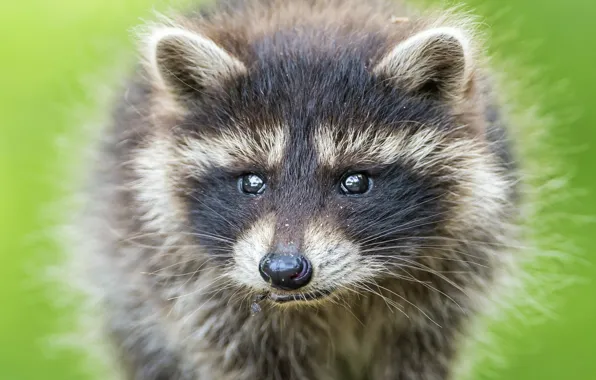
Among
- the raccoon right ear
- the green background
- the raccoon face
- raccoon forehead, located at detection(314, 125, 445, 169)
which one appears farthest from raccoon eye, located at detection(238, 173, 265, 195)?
the green background

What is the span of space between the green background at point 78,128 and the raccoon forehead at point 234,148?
135 cm

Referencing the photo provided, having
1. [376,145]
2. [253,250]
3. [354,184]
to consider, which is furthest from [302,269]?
[376,145]

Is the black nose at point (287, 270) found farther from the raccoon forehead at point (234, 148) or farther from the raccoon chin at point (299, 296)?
the raccoon forehead at point (234, 148)

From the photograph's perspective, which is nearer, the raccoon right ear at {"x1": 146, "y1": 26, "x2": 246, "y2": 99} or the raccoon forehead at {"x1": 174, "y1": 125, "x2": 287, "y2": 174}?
the raccoon forehead at {"x1": 174, "y1": 125, "x2": 287, "y2": 174}

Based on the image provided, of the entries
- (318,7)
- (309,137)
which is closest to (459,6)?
(318,7)

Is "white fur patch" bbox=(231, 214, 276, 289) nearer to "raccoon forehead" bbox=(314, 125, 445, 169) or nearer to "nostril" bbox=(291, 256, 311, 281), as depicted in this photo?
"nostril" bbox=(291, 256, 311, 281)

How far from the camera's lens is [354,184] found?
4512 mm

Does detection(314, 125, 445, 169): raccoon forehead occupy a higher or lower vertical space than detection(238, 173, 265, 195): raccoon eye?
higher

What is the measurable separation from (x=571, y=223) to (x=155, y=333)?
227 centimetres

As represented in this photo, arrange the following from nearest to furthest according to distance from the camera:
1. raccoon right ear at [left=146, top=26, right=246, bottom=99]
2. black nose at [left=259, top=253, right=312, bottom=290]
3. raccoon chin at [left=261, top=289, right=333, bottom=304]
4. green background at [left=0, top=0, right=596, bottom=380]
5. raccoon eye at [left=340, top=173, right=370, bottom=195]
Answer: black nose at [left=259, top=253, right=312, bottom=290] → raccoon chin at [left=261, top=289, right=333, bottom=304] → raccoon eye at [left=340, top=173, right=370, bottom=195] → raccoon right ear at [left=146, top=26, right=246, bottom=99] → green background at [left=0, top=0, right=596, bottom=380]

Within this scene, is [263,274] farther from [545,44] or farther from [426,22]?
[545,44]

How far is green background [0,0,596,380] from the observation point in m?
6.21

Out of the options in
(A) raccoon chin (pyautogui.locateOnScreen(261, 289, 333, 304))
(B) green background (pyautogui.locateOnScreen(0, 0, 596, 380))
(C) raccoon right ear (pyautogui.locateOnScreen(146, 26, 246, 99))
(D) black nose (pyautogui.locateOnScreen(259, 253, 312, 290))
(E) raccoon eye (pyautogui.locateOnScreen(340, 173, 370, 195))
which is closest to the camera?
(D) black nose (pyautogui.locateOnScreen(259, 253, 312, 290))

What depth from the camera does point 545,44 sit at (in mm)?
7738
